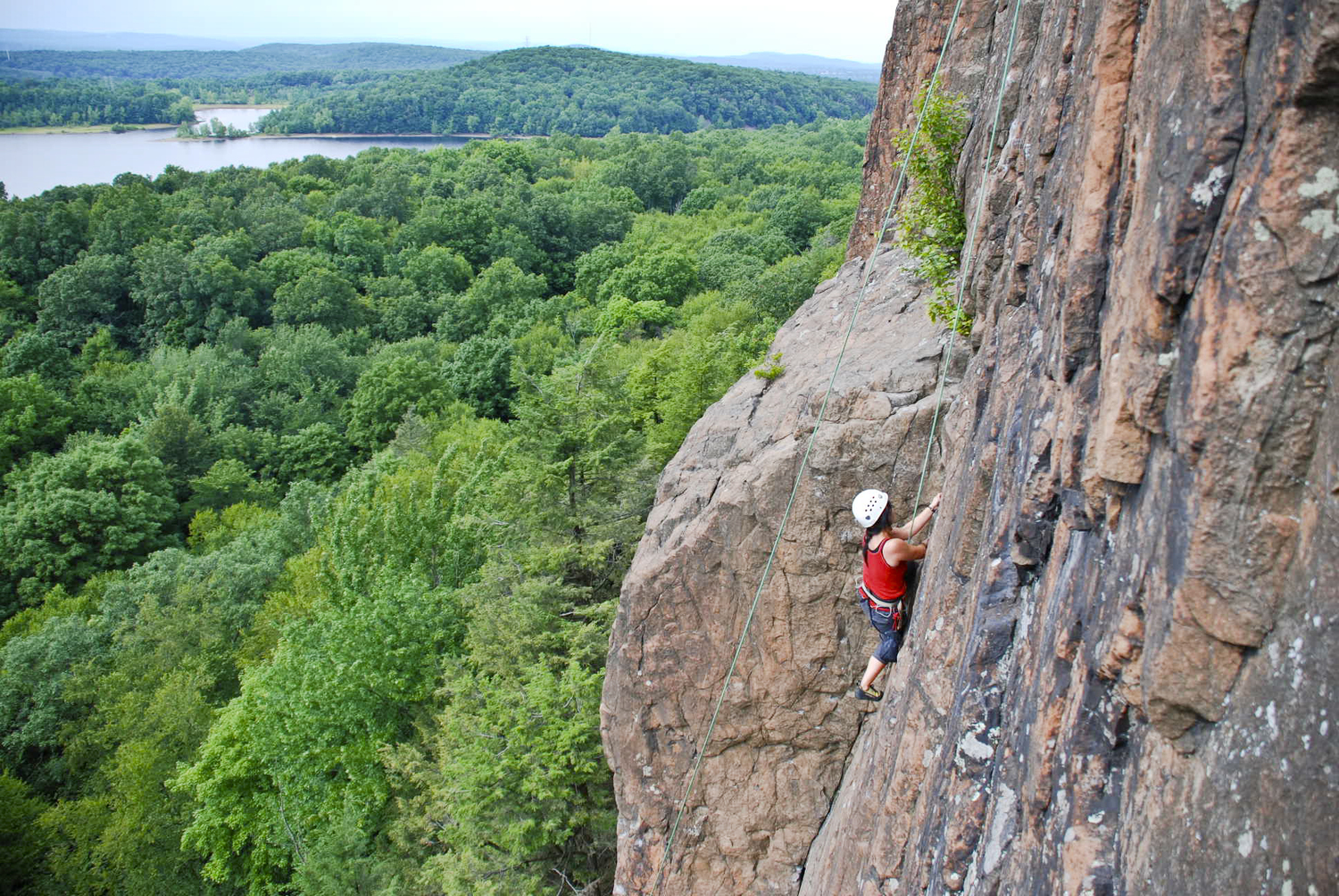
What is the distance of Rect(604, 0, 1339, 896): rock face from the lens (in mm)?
2775

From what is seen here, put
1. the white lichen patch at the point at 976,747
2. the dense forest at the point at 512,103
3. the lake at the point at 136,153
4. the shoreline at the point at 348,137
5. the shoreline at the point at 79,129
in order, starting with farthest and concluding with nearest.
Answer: the dense forest at the point at 512,103
the shoreline at the point at 348,137
the shoreline at the point at 79,129
the lake at the point at 136,153
the white lichen patch at the point at 976,747

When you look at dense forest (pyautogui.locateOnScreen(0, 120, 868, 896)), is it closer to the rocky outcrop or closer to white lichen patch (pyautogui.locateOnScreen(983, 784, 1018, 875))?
the rocky outcrop

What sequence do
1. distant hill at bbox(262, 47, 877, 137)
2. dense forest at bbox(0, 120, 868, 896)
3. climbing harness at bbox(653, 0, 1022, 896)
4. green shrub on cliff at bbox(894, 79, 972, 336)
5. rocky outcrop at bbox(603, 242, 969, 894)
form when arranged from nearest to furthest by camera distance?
climbing harness at bbox(653, 0, 1022, 896) < rocky outcrop at bbox(603, 242, 969, 894) < green shrub on cliff at bbox(894, 79, 972, 336) < dense forest at bbox(0, 120, 868, 896) < distant hill at bbox(262, 47, 877, 137)

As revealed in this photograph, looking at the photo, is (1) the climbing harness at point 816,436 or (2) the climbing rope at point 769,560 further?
(2) the climbing rope at point 769,560

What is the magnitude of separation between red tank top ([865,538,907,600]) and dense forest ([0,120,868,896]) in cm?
441

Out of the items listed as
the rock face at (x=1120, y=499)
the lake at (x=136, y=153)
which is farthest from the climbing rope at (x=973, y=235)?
the lake at (x=136, y=153)

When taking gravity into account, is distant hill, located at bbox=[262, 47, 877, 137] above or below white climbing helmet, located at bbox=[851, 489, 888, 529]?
above

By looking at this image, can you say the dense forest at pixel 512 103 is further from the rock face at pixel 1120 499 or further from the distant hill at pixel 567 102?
the rock face at pixel 1120 499

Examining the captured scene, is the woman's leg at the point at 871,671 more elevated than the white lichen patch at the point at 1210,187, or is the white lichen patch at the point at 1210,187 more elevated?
the white lichen patch at the point at 1210,187

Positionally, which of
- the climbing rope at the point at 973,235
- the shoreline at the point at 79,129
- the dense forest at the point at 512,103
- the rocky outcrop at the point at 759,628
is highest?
the dense forest at the point at 512,103

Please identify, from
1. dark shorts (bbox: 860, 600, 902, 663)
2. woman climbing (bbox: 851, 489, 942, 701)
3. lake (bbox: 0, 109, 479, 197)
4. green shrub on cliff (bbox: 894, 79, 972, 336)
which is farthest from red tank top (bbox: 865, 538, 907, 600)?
lake (bbox: 0, 109, 479, 197)

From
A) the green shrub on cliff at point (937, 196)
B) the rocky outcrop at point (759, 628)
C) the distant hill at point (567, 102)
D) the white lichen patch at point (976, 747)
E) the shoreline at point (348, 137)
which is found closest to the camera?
the white lichen patch at point (976, 747)

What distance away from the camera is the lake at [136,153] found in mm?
99312

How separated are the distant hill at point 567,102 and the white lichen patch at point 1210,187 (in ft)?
496
